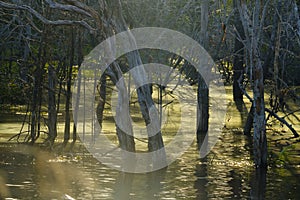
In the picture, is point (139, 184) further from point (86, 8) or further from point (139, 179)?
point (86, 8)

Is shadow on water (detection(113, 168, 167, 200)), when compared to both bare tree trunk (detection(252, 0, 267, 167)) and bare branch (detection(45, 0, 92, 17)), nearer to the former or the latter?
bare tree trunk (detection(252, 0, 267, 167))

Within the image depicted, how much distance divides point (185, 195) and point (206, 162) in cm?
361

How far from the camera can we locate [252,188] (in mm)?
14148

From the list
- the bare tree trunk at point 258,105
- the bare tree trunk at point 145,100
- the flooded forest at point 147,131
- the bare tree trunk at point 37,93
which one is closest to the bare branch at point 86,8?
the flooded forest at point 147,131

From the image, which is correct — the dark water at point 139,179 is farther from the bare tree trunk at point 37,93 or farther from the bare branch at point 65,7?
the bare branch at point 65,7

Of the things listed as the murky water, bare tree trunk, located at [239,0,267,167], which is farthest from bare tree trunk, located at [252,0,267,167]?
the murky water

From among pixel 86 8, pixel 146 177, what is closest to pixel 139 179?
pixel 146 177

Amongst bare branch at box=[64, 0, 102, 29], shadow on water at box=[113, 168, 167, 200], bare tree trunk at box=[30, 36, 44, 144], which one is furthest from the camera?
bare tree trunk at box=[30, 36, 44, 144]

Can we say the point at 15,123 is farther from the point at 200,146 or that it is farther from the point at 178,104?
the point at 178,104

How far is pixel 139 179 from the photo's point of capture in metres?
15.0

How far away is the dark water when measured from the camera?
13.5 metres

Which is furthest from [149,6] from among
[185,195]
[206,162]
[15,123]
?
[185,195]

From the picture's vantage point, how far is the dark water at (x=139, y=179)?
13.5 meters

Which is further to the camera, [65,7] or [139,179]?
[139,179]
